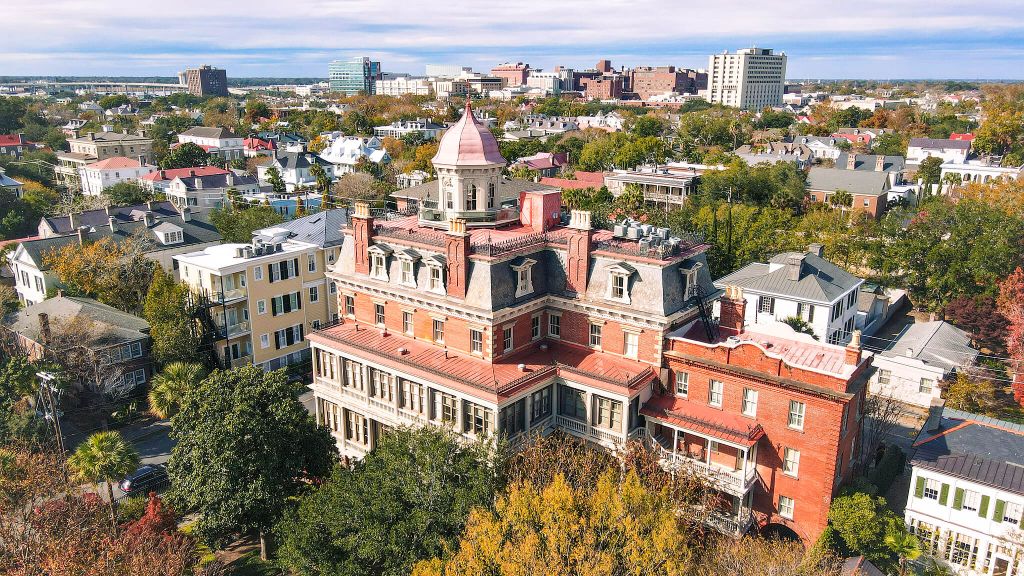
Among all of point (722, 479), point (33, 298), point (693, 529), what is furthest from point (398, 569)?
point (33, 298)

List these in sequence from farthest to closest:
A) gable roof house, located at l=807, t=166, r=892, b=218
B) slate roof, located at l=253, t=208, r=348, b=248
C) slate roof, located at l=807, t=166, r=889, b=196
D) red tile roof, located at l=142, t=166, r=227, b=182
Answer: red tile roof, located at l=142, t=166, r=227, b=182
slate roof, located at l=807, t=166, r=889, b=196
gable roof house, located at l=807, t=166, r=892, b=218
slate roof, located at l=253, t=208, r=348, b=248

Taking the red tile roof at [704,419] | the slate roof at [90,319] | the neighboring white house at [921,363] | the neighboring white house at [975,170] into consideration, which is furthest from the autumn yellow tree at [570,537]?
the neighboring white house at [975,170]

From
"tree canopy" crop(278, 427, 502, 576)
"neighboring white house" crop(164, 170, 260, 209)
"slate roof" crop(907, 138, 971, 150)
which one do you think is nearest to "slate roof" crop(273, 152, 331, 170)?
"neighboring white house" crop(164, 170, 260, 209)

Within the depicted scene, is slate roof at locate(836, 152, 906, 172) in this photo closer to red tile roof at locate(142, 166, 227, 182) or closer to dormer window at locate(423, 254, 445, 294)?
dormer window at locate(423, 254, 445, 294)

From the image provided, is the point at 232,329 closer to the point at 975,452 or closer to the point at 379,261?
the point at 379,261

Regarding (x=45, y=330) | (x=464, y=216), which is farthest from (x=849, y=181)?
(x=45, y=330)

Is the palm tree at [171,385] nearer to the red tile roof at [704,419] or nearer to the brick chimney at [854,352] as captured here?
the red tile roof at [704,419]

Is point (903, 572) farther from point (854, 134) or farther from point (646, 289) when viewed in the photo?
point (854, 134)
